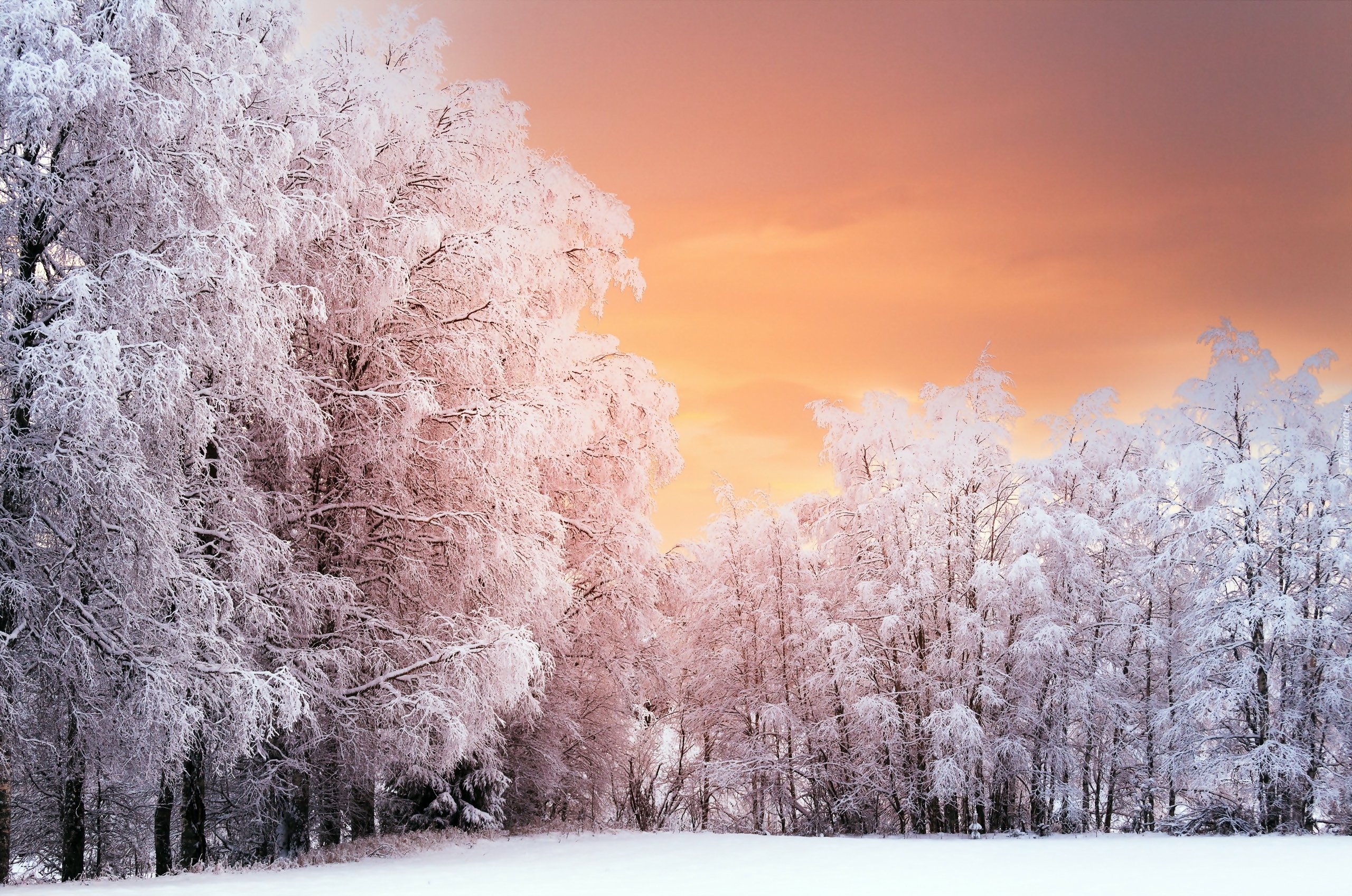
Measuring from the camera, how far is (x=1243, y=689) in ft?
41.8

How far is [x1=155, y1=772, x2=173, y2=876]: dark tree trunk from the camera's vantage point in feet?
33.6

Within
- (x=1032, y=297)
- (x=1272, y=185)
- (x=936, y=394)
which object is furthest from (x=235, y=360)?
(x=1272, y=185)

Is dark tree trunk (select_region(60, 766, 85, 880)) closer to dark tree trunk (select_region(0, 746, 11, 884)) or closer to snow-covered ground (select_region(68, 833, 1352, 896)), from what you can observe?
dark tree trunk (select_region(0, 746, 11, 884))

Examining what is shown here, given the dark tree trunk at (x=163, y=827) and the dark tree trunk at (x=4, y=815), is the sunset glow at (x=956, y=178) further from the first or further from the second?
the dark tree trunk at (x=4, y=815)

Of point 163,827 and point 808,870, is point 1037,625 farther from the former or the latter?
point 163,827

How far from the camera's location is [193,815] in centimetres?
1009

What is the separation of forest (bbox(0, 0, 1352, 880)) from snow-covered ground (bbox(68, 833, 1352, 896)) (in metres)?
1.06

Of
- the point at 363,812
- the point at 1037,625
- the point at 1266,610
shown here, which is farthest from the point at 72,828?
the point at 1266,610

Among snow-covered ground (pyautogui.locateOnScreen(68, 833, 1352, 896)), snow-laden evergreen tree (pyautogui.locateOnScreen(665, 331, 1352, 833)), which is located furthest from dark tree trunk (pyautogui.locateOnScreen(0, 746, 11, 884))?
snow-laden evergreen tree (pyautogui.locateOnScreen(665, 331, 1352, 833))

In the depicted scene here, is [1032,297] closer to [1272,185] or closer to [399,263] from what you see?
[1272,185]

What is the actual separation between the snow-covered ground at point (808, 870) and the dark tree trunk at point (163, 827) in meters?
2.16

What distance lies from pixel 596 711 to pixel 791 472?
751 cm

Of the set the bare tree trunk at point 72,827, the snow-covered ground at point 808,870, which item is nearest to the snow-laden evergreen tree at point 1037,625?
the snow-covered ground at point 808,870

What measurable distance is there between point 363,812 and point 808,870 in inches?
261
